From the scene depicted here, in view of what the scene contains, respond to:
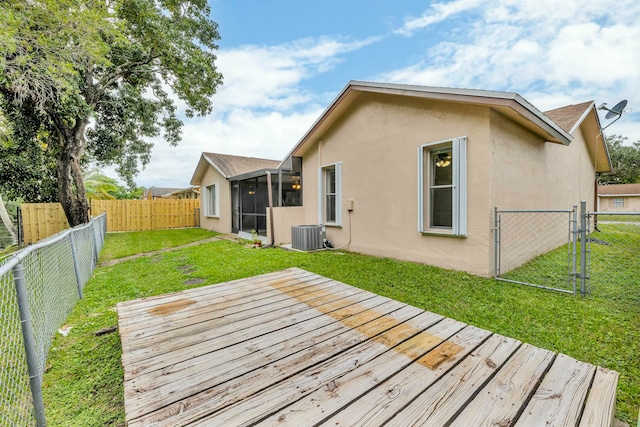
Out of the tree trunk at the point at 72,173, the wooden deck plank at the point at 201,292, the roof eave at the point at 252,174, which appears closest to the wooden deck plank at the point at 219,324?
the wooden deck plank at the point at 201,292

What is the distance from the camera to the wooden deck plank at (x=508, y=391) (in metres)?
1.26

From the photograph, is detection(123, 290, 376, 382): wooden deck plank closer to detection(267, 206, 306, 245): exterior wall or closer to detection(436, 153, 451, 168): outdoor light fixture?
detection(436, 153, 451, 168): outdoor light fixture

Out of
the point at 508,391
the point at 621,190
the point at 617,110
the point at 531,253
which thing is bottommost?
the point at 531,253

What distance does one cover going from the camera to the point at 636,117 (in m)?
21.4

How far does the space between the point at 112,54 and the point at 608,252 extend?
1602cm

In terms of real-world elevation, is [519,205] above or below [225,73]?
below

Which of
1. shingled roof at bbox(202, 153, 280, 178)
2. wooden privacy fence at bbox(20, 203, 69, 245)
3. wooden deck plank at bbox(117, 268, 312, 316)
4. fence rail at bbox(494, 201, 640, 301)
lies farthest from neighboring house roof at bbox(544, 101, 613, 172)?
wooden privacy fence at bbox(20, 203, 69, 245)

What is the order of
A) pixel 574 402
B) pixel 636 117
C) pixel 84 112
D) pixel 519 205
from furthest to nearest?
pixel 636 117
pixel 84 112
pixel 519 205
pixel 574 402

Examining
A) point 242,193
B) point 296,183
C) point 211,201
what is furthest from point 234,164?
point 296,183

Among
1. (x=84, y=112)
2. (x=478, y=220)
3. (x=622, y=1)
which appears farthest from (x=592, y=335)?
(x=84, y=112)

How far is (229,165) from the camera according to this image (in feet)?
41.5

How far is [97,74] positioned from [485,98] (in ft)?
43.4

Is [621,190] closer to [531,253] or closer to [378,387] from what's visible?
[531,253]

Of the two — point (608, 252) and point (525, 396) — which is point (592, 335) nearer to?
point (525, 396)
